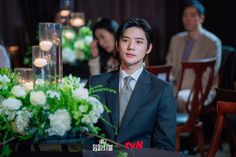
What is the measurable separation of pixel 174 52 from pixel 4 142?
3.50m

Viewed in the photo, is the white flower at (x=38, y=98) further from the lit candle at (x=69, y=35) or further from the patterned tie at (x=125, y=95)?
the lit candle at (x=69, y=35)

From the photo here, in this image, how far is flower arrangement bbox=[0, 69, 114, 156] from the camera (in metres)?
1.83

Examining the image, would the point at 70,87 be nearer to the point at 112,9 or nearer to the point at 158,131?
the point at 158,131

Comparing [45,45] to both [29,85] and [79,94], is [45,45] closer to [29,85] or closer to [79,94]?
[29,85]

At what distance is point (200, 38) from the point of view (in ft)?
16.5

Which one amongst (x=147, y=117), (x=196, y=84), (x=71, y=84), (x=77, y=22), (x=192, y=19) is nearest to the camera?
(x=71, y=84)

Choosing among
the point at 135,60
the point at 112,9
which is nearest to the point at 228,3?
the point at 112,9

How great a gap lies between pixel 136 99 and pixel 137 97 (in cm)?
1

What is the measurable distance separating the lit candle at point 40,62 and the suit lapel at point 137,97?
22.3 inches

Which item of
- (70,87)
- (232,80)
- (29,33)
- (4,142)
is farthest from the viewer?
(29,33)

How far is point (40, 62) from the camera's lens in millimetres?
2809

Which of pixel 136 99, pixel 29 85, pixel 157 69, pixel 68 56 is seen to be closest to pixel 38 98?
pixel 29 85

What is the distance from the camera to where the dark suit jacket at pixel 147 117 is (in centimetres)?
240

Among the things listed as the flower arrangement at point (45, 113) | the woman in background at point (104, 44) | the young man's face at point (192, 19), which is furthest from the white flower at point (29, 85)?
the young man's face at point (192, 19)
